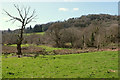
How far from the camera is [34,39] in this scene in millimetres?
73812

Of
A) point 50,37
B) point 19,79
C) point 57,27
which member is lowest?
point 19,79

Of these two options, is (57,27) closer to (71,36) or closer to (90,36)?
(71,36)

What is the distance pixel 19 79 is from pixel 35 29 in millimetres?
112012

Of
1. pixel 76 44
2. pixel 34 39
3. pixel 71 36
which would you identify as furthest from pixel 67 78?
pixel 34 39

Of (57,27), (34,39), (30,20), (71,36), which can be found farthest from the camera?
(34,39)

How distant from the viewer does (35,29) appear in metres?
119

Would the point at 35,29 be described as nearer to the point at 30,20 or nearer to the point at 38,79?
the point at 30,20

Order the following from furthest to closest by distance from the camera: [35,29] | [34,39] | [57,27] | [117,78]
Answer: [35,29] < [34,39] < [57,27] < [117,78]

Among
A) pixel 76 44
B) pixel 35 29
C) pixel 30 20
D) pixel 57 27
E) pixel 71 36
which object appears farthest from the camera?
pixel 35 29

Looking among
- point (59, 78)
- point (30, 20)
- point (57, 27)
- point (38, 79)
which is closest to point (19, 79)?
point (38, 79)

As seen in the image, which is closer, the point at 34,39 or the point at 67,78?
the point at 67,78

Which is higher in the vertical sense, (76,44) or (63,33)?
(63,33)

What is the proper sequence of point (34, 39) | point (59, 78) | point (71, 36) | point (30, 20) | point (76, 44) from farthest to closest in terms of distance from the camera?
point (34, 39), point (71, 36), point (76, 44), point (30, 20), point (59, 78)

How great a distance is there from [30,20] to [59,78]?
1865 centimetres
